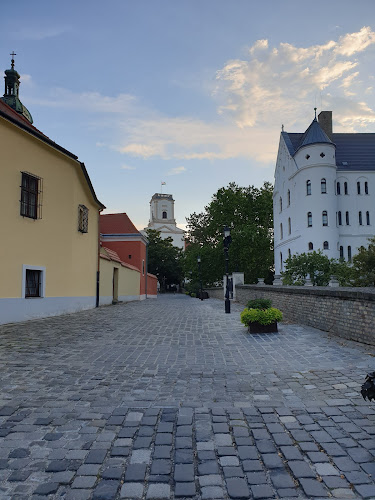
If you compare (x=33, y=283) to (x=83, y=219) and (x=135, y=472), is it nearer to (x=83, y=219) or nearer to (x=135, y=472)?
(x=83, y=219)

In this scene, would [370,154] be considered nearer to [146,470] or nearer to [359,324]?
[359,324]

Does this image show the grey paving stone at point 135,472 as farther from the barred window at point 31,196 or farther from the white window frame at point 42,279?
the barred window at point 31,196

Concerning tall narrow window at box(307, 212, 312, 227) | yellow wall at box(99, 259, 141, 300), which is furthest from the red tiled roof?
tall narrow window at box(307, 212, 312, 227)

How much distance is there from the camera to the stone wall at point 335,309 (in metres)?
7.63

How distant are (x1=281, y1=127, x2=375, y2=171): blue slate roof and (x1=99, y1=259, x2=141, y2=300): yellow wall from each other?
25.6 meters

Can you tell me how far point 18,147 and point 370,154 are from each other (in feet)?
148

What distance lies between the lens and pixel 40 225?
13453mm

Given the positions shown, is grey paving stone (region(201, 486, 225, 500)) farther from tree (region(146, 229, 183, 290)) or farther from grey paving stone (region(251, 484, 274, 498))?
tree (region(146, 229, 183, 290))

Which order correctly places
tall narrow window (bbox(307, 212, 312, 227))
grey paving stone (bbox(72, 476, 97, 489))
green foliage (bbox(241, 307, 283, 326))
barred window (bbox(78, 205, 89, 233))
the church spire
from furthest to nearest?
1. tall narrow window (bbox(307, 212, 312, 227))
2. the church spire
3. barred window (bbox(78, 205, 89, 233))
4. green foliage (bbox(241, 307, 283, 326))
5. grey paving stone (bbox(72, 476, 97, 489))

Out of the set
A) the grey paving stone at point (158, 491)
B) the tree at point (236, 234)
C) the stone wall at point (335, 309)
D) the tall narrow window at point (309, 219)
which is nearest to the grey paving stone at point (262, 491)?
the grey paving stone at point (158, 491)

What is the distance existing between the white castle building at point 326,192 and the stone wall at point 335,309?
28.3 meters

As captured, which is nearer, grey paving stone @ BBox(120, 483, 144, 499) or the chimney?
grey paving stone @ BBox(120, 483, 144, 499)

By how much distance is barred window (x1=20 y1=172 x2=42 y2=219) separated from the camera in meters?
12.6

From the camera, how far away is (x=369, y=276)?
2005 cm
